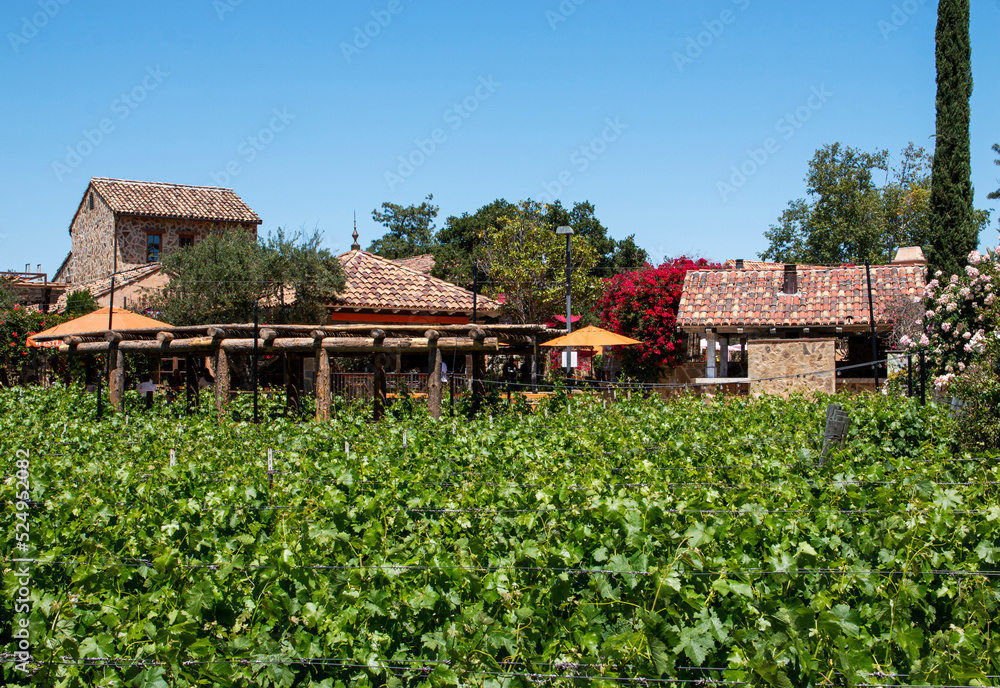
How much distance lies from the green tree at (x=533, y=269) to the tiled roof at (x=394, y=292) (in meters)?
9.24

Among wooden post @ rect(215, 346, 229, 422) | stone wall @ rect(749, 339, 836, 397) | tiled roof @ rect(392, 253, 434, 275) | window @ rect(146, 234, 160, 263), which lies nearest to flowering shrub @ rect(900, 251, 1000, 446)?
stone wall @ rect(749, 339, 836, 397)

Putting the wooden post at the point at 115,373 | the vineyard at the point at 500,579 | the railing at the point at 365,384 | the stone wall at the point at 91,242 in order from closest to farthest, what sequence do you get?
the vineyard at the point at 500,579 < the wooden post at the point at 115,373 < the railing at the point at 365,384 < the stone wall at the point at 91,242

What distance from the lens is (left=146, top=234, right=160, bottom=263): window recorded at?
3062 cm

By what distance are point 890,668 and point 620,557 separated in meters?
1.04

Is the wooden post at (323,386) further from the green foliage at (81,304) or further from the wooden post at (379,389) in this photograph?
the green foliage at (81,304)

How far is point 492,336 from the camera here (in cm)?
1403

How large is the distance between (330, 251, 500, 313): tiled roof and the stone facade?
6.95 metres

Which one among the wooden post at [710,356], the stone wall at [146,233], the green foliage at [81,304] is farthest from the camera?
the stone wall at [146,233]

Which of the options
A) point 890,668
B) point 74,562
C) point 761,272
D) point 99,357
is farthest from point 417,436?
point 761,272

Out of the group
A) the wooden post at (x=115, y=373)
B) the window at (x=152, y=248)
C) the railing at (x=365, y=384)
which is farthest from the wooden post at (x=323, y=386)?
the window at (x=152, y=248)

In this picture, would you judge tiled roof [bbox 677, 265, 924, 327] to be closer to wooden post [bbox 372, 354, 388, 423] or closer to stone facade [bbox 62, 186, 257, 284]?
wooden post [bbox 372, 354, 388, 423]

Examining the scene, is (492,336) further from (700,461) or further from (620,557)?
(620,557)

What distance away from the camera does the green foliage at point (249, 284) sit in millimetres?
22688

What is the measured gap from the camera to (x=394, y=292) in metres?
23.0
